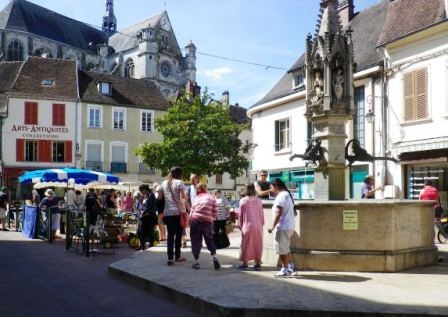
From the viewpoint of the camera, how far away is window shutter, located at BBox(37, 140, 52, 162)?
3953cm

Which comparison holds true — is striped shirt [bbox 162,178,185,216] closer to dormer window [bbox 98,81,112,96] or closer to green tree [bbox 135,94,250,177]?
green tree [bbox 135,94,250,177]

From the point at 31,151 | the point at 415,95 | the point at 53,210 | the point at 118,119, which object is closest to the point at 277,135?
the point at 415,95

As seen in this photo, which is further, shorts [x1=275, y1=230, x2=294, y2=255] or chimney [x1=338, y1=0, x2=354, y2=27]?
chimney [x1=338, y1=0, x2=354, y2=27]

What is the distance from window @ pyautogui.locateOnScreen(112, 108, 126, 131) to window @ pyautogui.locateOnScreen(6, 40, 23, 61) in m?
35.9

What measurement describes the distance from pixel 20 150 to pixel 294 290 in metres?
35.7

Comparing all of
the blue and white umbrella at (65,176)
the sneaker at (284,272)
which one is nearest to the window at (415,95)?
the blue and white umbrella at (65,176)

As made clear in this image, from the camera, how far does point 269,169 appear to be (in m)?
27.2

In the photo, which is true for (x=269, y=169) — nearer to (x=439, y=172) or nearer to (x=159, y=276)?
(x=439, y=172)

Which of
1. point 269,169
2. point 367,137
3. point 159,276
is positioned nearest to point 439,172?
point 367,137

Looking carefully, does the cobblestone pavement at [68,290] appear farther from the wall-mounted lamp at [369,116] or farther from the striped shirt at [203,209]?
the wall-mounted lamp at [369,116]

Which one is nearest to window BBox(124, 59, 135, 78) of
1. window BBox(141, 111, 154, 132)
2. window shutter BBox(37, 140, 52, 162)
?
window BBox(141, 111, 154, 132)

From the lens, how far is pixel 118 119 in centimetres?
4338

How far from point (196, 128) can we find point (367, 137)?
13.7 meters

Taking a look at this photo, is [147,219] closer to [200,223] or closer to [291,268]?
[200,223]
